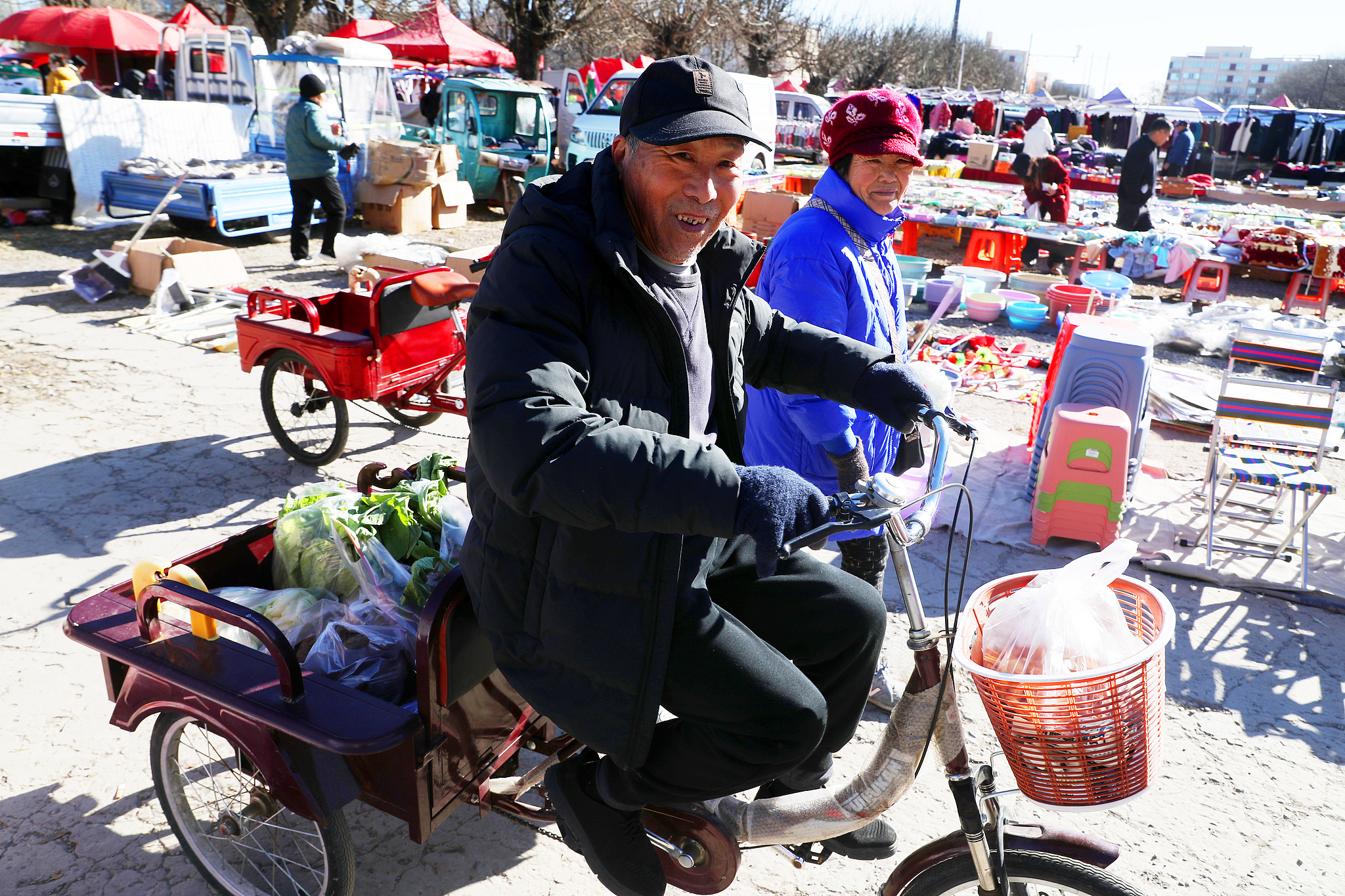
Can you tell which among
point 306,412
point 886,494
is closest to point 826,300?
point 886,494

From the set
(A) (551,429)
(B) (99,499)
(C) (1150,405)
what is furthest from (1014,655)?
(C) (1150,405)

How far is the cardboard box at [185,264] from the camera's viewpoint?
8.36m

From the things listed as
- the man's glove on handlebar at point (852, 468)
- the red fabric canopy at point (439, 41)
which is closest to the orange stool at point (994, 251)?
the man's glove on handlebar at point (852, 468)

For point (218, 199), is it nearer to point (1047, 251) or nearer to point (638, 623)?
point (638, 623)

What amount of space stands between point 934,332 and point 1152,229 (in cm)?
665

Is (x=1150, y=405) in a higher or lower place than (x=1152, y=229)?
lower

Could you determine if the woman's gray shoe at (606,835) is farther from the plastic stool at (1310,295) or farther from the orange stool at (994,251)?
the plastic stool at (1310,295)

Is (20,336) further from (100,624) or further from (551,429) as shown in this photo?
(551,429)

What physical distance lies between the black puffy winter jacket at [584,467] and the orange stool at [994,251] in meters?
10.7

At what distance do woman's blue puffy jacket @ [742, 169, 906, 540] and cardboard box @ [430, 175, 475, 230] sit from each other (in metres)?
11.1

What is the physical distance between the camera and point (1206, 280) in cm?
1206

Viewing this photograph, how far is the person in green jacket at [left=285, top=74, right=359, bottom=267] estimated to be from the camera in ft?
32.0

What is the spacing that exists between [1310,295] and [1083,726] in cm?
1271

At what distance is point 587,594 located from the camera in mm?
1725
